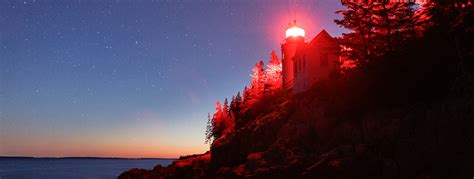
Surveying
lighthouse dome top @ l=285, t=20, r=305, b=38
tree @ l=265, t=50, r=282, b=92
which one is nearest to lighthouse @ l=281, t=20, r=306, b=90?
lighthouse dome top @ l=285, t=20, r=305, b=38

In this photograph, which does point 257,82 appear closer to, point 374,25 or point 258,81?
point 258,81

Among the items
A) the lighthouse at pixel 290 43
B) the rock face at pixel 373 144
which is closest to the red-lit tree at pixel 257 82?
the lighthouse at pixel 290 43

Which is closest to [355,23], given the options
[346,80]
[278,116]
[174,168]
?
[346,80]

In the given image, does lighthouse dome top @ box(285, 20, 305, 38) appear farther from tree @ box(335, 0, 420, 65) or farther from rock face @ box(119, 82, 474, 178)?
rock face @ box(119, 82, 474, 178)

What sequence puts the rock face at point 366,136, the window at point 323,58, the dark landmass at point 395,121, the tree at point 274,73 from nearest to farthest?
the rock face at point 366,136 < the dark landmass at point 395,121 < the window at point 323,58 < the tree at point 274,73

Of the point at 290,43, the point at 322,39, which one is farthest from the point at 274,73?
the point at 322,39

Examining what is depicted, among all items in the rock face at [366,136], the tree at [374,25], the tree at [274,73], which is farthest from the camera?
the tree at [274,73]

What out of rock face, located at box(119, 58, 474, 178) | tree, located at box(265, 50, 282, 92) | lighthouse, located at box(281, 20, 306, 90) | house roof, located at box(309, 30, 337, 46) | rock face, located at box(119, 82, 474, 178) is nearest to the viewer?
rock face, located at box(119, 82, 474, 178)

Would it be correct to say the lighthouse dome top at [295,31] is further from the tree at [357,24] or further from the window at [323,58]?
the tree at [357,24]

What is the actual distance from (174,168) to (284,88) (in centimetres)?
1681

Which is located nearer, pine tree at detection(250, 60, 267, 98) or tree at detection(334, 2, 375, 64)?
tree at detection(334, 2, 375, 64)

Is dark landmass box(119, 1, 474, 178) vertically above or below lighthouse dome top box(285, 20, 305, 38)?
below

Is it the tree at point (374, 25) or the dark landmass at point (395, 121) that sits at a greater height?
the tree at point (374, 25)

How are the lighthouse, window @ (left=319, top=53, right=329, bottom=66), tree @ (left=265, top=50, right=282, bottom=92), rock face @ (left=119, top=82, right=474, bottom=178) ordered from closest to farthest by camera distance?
rock face @ (left=119, top=82, right=474, bottom=178) < window @ (left=319, top=53, right=329, bottom=66) < the lighthouse < tree @ (left=265, top=50, right=282, bottom=92)
